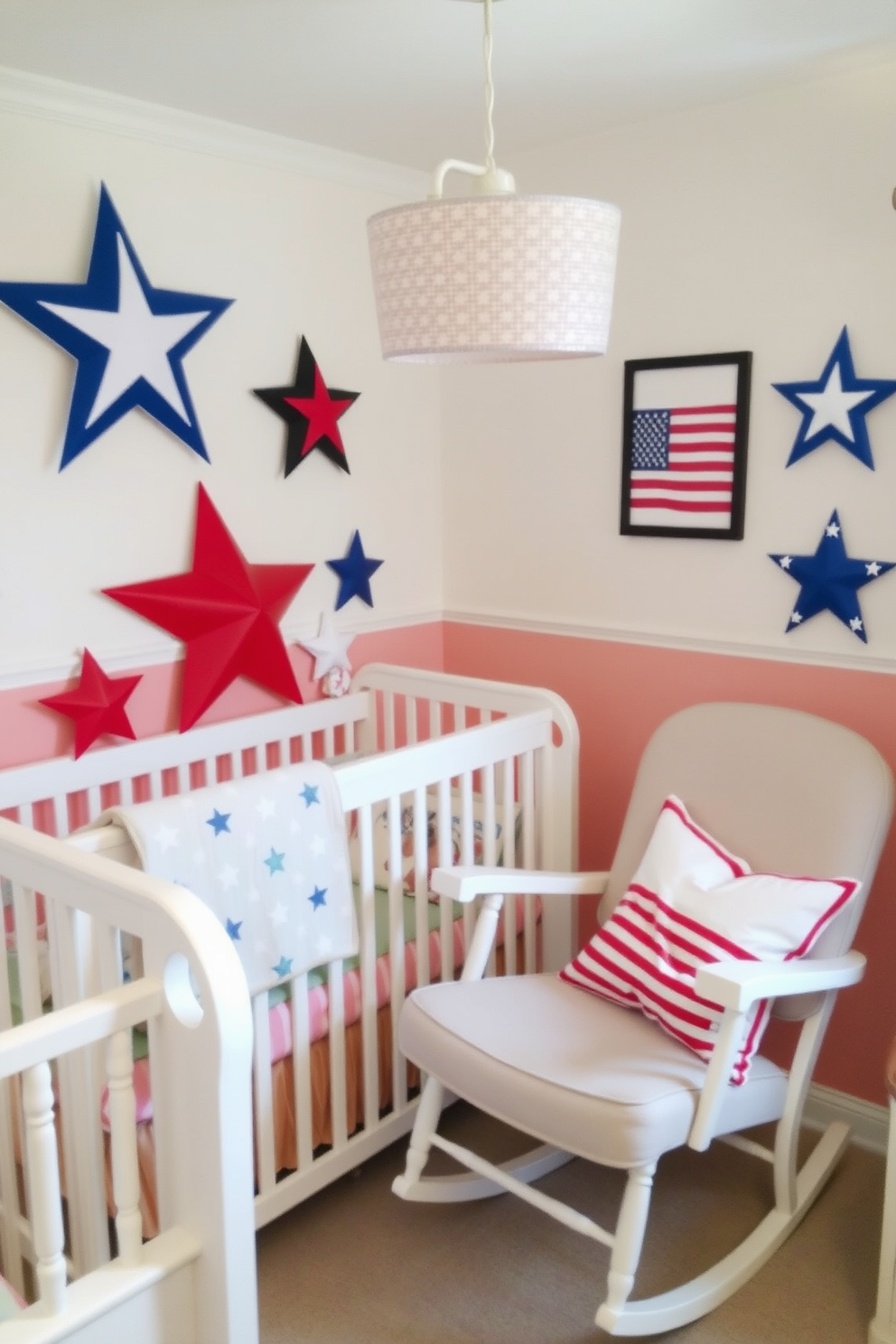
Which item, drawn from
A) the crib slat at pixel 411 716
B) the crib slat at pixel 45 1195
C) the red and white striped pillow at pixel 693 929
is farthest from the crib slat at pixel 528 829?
the crib slat at pixel 45 1195

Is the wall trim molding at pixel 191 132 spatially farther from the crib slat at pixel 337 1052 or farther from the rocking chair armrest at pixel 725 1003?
the rocking chair armrest at pixel 725 1003

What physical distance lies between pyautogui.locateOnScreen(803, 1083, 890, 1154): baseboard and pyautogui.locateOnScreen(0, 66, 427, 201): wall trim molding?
7.54ft

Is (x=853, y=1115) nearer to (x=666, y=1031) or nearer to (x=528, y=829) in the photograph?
(x=666, y=1031)

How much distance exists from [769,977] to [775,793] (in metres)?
0.46

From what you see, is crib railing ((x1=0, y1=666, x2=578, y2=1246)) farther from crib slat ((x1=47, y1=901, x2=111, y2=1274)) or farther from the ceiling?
the ceiling

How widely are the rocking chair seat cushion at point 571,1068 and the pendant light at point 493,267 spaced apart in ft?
3.62

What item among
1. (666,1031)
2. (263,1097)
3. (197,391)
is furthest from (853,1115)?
(197,391)

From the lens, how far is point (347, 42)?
6.16ft

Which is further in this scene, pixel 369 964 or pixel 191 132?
pixel 191 132

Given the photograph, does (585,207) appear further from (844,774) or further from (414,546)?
(414,546)

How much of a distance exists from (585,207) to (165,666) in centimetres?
140

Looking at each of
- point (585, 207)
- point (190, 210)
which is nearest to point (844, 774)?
point (585, 207)

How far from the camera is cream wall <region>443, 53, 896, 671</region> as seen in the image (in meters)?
2.16

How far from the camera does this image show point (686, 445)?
8.05 ft
